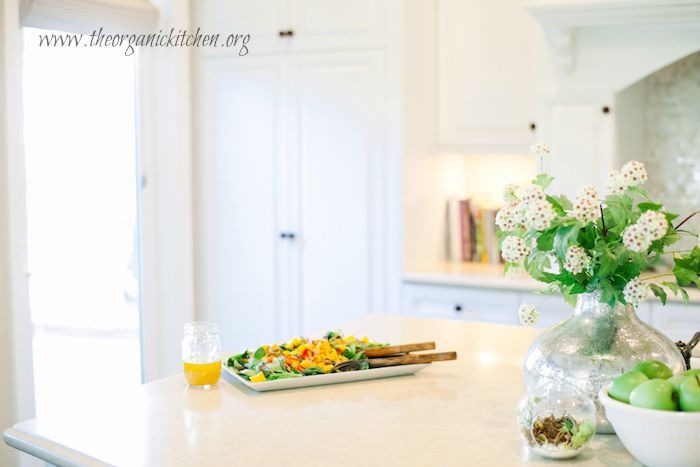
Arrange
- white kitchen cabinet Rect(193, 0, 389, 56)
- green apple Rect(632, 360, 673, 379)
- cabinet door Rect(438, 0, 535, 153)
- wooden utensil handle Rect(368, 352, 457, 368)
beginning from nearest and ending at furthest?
green apple Rect(632, 360, 673, 379)
wooden utensil handle Rect(368, 352, 457, 368)
cabinet door Rect(438, 0, 535, 153)
white kitchen cabinet Rect(193, 0, 389, 56)

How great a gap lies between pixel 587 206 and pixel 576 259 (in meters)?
0.10

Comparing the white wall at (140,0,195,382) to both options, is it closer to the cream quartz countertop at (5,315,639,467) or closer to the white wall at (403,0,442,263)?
the white wall at (403,0,442,263)

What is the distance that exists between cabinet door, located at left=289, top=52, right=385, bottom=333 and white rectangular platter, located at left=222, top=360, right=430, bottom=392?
1803 millimetres

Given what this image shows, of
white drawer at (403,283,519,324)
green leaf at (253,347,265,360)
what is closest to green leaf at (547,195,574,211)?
green leaf at (253,347,265,360)

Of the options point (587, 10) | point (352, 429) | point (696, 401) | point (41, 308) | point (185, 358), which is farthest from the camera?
point (41, 308)

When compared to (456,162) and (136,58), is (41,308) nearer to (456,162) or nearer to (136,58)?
(136,58)

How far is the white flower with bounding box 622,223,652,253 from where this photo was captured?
4.95 feet

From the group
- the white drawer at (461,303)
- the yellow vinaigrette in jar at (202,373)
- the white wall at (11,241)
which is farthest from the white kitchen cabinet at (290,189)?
the yellow vinaigrette in jar at (202,373)

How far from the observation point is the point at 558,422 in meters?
1.50

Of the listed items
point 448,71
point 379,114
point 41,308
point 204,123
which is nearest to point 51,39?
point 204,123

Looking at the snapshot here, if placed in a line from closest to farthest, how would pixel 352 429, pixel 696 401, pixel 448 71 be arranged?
1. pixel 696 401
2. pixel 352 429
3. pixel 448 71

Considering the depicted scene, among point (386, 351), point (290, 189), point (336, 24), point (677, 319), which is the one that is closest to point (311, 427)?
point (386, 351)

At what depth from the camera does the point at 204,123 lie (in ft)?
13.7

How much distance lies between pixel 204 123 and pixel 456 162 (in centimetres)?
121
